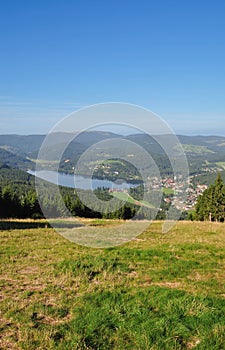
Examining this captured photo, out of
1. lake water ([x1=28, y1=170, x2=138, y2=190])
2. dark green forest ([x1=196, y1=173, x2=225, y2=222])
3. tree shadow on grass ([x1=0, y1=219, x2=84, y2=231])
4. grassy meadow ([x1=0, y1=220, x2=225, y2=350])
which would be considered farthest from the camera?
dark green forest ([x1=196, y1=173, x2=225, y2=222])

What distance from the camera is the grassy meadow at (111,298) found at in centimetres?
559

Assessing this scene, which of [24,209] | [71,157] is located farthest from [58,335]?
[24,209]

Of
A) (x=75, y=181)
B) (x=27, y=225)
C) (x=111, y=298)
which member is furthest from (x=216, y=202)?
(x=111, y=298)

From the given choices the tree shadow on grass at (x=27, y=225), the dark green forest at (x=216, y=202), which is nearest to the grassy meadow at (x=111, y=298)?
the tree shadow on grass at (x=27, y=225)

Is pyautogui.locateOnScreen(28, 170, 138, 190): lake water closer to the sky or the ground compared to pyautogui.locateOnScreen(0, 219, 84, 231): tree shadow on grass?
closer to the sky

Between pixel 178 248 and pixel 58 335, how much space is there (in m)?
8.34

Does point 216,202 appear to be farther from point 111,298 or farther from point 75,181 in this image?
point 111,298

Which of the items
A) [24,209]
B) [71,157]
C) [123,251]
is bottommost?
[24,209]

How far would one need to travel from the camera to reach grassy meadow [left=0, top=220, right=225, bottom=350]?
5.59 m

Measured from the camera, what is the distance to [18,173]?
168 meters

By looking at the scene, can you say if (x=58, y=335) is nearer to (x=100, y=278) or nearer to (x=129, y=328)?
(x=129, y=328)

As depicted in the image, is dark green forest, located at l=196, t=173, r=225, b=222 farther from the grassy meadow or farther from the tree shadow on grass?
the grassy meadow

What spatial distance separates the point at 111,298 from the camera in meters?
7.30

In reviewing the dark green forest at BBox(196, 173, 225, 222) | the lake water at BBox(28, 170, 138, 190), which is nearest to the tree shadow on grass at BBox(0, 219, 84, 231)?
the lake water at BBox(28, 170, 138, 190)
